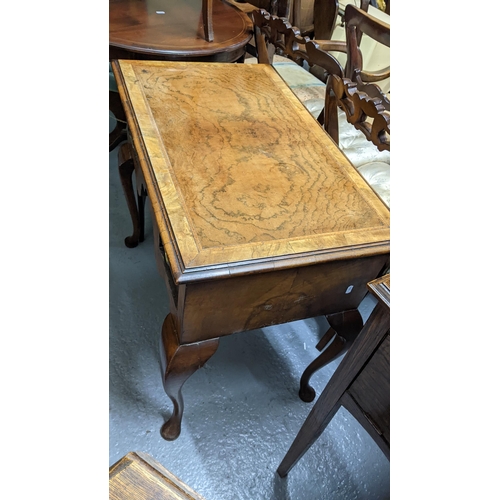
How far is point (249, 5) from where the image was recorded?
170 centimetres

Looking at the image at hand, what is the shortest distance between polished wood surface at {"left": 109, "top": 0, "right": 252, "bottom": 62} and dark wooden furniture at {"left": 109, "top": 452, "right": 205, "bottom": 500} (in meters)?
1.18

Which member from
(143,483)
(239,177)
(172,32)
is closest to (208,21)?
(172,32)

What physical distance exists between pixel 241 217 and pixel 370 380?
324 millimetres

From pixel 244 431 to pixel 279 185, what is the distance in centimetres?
64

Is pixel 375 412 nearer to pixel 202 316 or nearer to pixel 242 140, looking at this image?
pixel 202 316

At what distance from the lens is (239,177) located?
0.77 metres

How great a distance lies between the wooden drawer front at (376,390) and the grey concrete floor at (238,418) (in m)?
0.44

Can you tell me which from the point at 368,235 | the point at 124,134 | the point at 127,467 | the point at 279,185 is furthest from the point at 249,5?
the point at 127,467

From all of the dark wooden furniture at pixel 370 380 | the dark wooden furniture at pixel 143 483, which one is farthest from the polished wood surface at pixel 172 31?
the dark wooden furniture at pixel 143 483

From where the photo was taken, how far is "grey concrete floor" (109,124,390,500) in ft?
3.16

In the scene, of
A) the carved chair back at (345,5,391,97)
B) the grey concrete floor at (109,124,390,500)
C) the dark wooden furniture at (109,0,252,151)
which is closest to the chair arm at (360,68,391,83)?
the carved chair back at (345,5,391,97)

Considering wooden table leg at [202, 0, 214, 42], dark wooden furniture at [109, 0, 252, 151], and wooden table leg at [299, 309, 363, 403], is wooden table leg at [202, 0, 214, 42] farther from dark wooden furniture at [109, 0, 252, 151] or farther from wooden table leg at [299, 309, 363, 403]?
wooden table leg at [299, 309, 363, 403]

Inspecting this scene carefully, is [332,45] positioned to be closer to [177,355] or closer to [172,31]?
[172,31]

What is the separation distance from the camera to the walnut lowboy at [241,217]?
0.64 m
